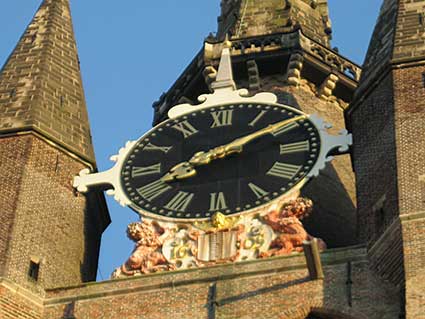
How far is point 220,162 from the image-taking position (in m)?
35.3

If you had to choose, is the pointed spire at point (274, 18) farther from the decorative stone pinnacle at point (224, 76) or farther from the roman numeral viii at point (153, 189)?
the roman numeral viii at point (153, 189)

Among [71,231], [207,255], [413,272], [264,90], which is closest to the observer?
[413,272]

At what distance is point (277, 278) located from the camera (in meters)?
32.3

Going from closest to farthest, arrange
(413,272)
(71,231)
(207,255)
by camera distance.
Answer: (413,272) < (207,255) < (71,231)

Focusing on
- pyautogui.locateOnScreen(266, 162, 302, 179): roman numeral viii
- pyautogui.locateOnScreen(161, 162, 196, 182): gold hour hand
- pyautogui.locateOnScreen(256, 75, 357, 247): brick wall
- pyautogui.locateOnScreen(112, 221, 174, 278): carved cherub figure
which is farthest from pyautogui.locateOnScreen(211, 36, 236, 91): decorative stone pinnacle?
pyautogui.locateOnScreen(112, 221, 174, 278): carved cherub figure

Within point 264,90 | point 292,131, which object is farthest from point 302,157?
point 264,90

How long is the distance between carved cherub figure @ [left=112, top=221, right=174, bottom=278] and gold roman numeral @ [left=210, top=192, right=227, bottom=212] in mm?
875

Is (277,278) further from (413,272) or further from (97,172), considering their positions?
(97,172)

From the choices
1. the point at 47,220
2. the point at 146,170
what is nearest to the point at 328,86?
the point at 146,170

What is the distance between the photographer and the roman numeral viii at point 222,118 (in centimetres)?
3631

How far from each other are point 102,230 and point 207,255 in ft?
13.0

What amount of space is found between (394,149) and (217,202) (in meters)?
3.01

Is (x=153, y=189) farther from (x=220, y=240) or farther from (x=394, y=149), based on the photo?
(x=394, y=149)

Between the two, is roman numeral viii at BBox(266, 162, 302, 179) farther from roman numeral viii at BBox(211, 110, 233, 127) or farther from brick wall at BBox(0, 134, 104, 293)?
brick wall at BBox(0, 134, 104, 293)
